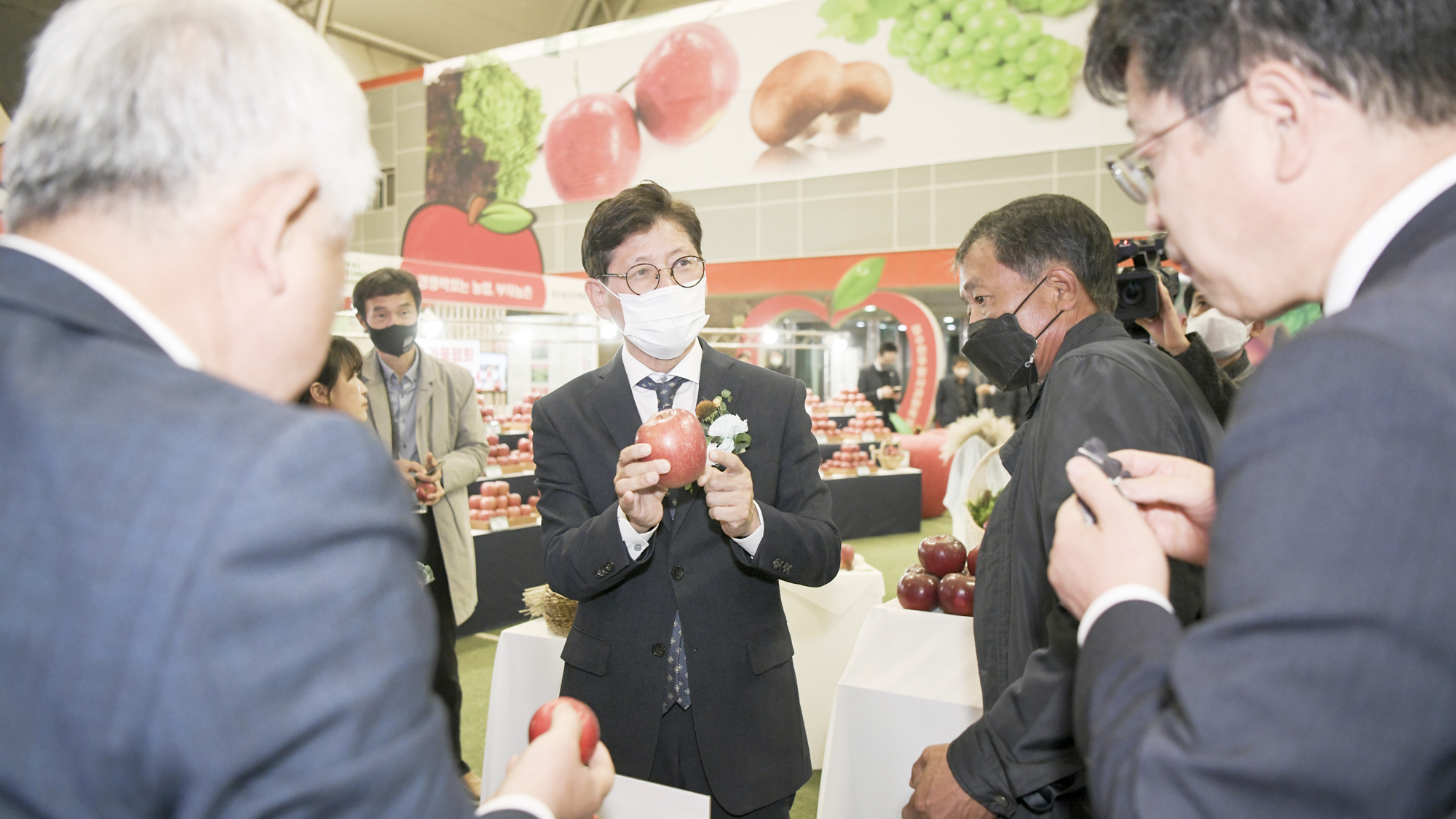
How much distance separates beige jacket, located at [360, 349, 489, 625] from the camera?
3682 mm

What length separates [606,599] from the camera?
1.92 meters

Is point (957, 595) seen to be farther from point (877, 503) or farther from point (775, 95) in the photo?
point (775, 95)

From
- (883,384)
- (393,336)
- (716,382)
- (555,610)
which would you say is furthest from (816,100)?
(716,382)

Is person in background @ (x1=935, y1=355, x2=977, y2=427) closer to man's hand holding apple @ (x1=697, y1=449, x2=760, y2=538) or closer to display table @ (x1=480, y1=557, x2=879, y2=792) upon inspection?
display table @ (x1=480, y1=557, x2=879, y2=792)

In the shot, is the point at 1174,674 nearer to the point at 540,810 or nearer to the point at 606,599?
the point at 540,810

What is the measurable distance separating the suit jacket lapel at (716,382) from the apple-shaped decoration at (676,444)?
22 cm

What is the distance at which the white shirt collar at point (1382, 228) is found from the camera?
0.72m

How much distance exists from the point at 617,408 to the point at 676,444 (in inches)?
14.3

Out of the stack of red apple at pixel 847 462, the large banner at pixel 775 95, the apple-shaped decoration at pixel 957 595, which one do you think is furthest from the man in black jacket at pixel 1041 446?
the large banner at pixel 775 95

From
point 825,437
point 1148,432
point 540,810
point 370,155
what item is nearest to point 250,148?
point 370,155

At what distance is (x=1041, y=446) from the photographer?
154 centimetres

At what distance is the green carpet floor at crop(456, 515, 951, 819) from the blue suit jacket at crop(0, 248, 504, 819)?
2820 mm

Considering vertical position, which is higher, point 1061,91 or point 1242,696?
point 1061,91

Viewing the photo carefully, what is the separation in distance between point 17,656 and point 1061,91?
873cm
